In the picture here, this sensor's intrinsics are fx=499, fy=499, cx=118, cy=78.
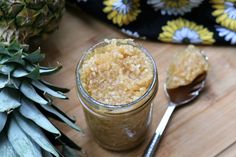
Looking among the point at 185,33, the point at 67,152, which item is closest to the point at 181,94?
the point at 185,33

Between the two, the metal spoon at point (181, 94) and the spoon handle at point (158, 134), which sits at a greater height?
the metal spoon at point (181, 94)

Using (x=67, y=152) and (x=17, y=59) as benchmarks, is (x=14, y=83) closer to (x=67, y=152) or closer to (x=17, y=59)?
(x=17, y=59)

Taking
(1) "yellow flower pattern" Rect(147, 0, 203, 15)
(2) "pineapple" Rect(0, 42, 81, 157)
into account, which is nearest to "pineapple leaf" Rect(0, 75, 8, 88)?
(2) "pineapple" Rect(0, 42, 81, 157)

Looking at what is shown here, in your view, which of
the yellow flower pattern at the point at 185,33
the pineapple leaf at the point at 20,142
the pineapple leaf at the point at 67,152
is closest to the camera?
the pineapple leaf at the point at 20,142

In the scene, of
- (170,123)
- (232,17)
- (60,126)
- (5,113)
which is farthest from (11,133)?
(232,17)

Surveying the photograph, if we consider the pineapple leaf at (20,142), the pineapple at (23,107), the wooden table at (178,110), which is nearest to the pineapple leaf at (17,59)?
the pineapple at (23,107)

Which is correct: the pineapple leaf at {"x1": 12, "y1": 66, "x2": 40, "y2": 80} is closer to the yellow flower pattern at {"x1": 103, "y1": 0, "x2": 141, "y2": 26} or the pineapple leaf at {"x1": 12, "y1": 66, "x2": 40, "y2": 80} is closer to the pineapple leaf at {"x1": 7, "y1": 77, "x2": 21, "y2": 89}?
the pineapple leaf at {"x1": 7, "y1": 77, "x2": 21, "y2": 89}

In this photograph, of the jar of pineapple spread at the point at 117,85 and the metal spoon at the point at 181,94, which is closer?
the jar of pineapple spread at the point at 117,85

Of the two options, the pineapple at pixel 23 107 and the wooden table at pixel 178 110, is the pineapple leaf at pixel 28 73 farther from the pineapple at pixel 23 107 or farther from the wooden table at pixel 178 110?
the wooden table at pixel 178 110
